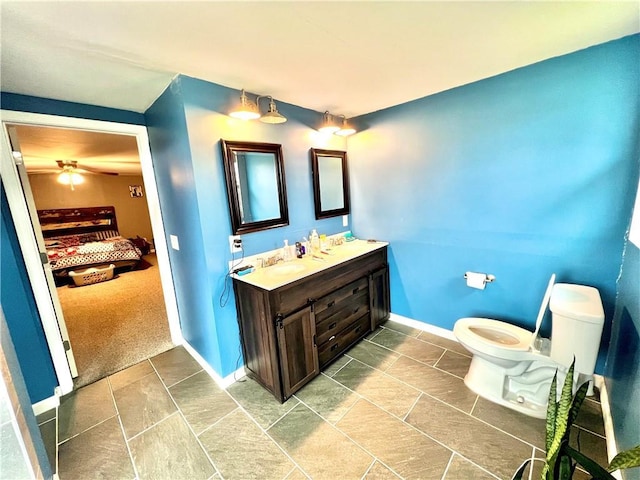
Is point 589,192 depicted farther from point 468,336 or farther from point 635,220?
point 468,336

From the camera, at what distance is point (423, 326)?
2.59m

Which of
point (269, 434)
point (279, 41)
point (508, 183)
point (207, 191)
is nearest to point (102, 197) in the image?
point (207, 191)

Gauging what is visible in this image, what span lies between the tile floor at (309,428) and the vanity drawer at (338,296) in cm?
53

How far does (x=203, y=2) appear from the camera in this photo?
103 cm

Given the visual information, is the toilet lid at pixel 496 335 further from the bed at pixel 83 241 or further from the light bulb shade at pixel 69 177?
the light bulb shade at pixel 69 177

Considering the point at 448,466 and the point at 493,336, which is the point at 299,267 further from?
the point at 493,336

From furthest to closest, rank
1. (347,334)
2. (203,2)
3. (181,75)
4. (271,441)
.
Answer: (347,334), (181,75), (271,441), (203,2)

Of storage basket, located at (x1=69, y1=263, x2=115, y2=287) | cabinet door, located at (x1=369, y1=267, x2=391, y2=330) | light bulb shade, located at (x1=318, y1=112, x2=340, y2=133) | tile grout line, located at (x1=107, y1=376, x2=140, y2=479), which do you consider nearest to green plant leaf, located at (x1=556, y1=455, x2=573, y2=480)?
cabinet door, located at (x1=369, y1=267, x2=391, y2=330)

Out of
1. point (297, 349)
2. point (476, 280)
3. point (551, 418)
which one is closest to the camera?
point (551, 418)

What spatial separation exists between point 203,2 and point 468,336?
7.80ft

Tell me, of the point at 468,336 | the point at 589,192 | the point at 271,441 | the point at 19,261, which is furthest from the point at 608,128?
the point at 19,261

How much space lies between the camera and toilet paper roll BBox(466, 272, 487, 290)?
2.12 m

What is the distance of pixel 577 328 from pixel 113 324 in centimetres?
435

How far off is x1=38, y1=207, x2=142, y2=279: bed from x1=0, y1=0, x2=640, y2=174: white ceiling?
422cm
